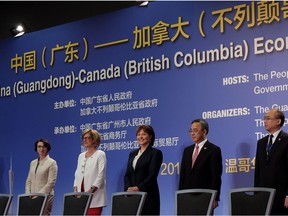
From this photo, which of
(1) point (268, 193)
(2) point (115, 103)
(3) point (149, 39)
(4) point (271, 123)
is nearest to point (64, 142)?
(2) point (115, 103)

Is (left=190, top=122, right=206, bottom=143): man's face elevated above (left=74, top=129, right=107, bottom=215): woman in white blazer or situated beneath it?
elevated above

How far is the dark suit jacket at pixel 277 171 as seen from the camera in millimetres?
4969

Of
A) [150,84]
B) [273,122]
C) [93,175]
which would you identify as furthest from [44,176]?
[273,122]

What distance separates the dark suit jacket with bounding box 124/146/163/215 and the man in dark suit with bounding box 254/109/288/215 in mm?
975

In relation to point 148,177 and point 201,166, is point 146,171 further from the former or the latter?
point 201,166

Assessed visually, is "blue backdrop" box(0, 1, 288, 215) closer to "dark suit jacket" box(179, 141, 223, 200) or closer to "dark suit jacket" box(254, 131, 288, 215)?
"dark suit jacket" box(179, 141, 223, 200)

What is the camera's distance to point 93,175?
617 cm

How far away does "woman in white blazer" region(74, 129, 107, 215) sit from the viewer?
6.10 metres

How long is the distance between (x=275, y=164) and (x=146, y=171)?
1.27m

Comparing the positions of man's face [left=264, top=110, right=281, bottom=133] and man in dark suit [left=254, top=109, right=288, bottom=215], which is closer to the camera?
man in dark suit [left=254, top=109, right=288, bottom=215]

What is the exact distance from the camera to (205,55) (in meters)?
6.59

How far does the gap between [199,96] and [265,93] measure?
0.82 metres

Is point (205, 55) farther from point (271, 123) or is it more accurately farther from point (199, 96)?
point (271, 123)

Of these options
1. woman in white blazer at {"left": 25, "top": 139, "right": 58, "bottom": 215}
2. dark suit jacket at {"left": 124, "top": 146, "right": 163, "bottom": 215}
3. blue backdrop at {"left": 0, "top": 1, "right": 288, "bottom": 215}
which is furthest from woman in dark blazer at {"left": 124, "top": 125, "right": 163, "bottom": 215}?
woman in white blazer at {"left": 25, "top": 139, "right": 58, "bottom": 215}
